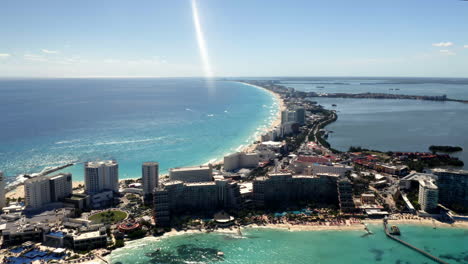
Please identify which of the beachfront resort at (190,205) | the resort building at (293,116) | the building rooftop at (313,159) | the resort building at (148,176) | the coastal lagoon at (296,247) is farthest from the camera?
the resort building at (293,116)

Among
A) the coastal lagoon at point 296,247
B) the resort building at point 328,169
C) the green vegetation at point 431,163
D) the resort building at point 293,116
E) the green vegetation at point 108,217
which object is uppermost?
the resort building at point 293,116

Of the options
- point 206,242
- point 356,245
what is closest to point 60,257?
point 206,242

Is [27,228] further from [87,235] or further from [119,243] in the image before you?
[119,243]

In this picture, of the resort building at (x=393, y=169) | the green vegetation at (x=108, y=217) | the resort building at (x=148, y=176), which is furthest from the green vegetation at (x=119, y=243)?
the resort building at (x=393, y=169)

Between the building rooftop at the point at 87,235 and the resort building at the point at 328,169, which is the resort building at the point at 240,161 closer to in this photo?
the resort building at the point at 328,169

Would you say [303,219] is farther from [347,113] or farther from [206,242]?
[347,113]

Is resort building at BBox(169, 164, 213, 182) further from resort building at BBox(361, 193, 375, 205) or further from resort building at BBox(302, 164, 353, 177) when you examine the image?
resort building at BBox(361, 193, 375, 205)

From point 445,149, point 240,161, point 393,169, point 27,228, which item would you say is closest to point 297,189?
point 240,161
